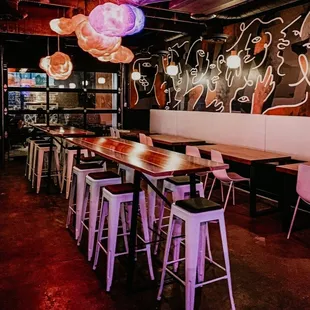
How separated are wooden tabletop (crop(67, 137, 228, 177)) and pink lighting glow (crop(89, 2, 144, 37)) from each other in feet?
3.67

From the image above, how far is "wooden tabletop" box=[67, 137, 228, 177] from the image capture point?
2529mm

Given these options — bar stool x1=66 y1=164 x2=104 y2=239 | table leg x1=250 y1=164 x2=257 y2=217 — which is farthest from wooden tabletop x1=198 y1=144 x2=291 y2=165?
bar stool x1=66 y1=164 x2=104 y2=239

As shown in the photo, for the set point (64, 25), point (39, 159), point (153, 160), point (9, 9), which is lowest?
Answer: point (39, 159)

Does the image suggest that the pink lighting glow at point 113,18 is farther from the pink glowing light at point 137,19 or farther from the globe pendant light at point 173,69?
the globe pendant light at point 173,69

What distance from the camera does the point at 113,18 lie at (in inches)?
130

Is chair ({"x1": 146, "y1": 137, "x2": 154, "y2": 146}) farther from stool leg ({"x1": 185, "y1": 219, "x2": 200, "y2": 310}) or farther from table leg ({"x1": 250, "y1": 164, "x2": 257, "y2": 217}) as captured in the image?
stool leg ({"x1": 185, "y1": 219, "x2": 200, "y2": 310})

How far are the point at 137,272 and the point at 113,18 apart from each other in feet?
7.44

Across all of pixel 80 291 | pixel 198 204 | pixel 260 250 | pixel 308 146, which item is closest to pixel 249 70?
pixel 308 146

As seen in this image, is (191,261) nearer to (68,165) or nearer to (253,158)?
(253,158)

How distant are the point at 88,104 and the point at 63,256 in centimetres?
638

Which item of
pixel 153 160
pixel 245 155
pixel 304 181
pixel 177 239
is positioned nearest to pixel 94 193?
pixel 153 160

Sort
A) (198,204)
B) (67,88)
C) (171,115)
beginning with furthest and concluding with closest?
(67,88) → (171,115) → (198,204)

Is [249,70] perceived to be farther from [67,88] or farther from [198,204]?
[67,88]

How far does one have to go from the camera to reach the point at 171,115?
802 centimetres
